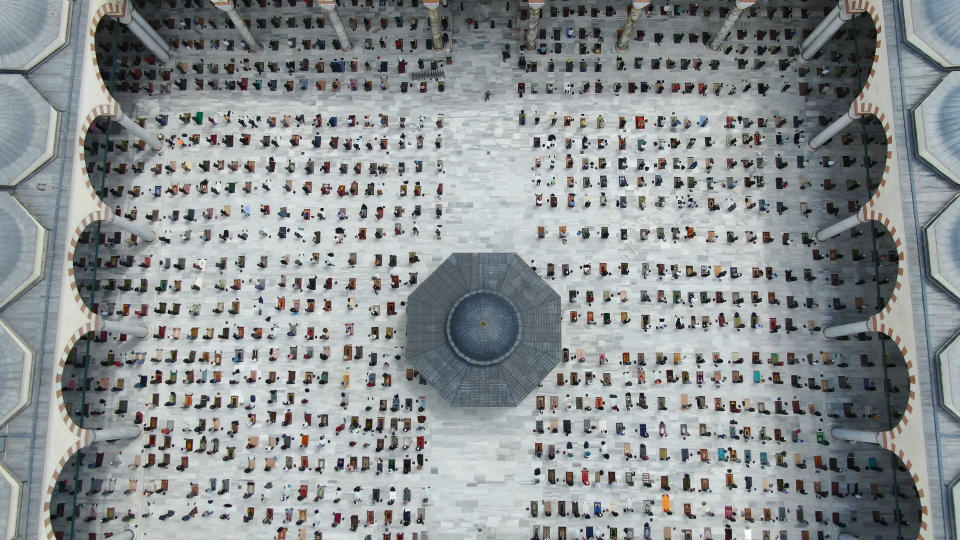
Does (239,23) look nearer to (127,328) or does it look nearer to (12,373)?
(127,328)

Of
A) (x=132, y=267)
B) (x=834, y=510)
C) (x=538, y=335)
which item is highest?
(x=132, y=267)

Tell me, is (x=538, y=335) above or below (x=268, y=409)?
above

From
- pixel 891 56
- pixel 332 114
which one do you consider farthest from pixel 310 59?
pixel 891 56

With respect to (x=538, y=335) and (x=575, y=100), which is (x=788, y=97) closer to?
(x=575, y=100)

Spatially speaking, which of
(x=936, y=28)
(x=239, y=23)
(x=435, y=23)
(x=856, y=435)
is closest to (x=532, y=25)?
(x=435, y=23)

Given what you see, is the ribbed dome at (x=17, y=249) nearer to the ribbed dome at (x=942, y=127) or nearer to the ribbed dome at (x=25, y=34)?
the ribbed dome at (x=25, y=34)

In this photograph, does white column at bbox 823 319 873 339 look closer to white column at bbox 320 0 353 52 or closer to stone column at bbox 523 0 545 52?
stone column at bbox 523 0 545 52

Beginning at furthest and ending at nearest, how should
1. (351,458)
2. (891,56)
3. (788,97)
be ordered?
(788,97), (351,458), (891,56)

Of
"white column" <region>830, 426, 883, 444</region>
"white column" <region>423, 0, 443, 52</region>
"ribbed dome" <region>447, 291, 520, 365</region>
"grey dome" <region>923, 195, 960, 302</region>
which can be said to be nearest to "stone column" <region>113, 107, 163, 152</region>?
"white column" <region>423, 0, 443, 52</region>
